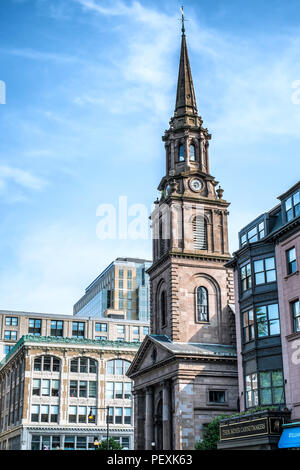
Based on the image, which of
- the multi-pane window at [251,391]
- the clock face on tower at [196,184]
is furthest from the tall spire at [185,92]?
the multi-pane window at [251,391]

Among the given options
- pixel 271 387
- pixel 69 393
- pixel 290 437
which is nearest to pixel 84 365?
pixel 69 393

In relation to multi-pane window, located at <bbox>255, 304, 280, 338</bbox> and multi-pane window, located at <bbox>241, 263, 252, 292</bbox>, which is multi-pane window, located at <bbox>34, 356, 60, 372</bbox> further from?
multi-pane window, located at <bbox>255, 304, 280, 338</bbox>

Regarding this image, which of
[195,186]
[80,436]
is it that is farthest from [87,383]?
[195,186]

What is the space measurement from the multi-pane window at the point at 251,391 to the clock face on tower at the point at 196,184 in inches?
1050

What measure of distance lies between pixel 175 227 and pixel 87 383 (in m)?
37.1

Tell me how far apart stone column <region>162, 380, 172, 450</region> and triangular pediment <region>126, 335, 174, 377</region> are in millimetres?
2588

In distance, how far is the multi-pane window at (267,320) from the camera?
4281 cm

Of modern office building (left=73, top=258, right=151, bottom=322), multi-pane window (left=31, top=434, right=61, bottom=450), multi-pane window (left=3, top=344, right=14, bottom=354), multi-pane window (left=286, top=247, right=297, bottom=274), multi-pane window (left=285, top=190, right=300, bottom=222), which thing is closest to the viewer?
multi-pane window (left=286, top=247, right=297, bottom=274)

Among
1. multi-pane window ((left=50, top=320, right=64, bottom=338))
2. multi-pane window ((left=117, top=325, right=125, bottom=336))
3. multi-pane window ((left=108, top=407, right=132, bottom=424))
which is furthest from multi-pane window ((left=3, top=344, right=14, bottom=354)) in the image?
multi-pane window ((left=108, top=407, right=132, bottom=424))

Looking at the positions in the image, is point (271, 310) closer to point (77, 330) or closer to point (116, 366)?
point (116, 366)

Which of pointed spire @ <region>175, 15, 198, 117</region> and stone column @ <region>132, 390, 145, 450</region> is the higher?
pointed spire @ <region>175, 15, 198, 117</region>

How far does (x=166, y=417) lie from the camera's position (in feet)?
181

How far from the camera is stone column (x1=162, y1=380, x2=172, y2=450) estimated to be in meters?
54.5
